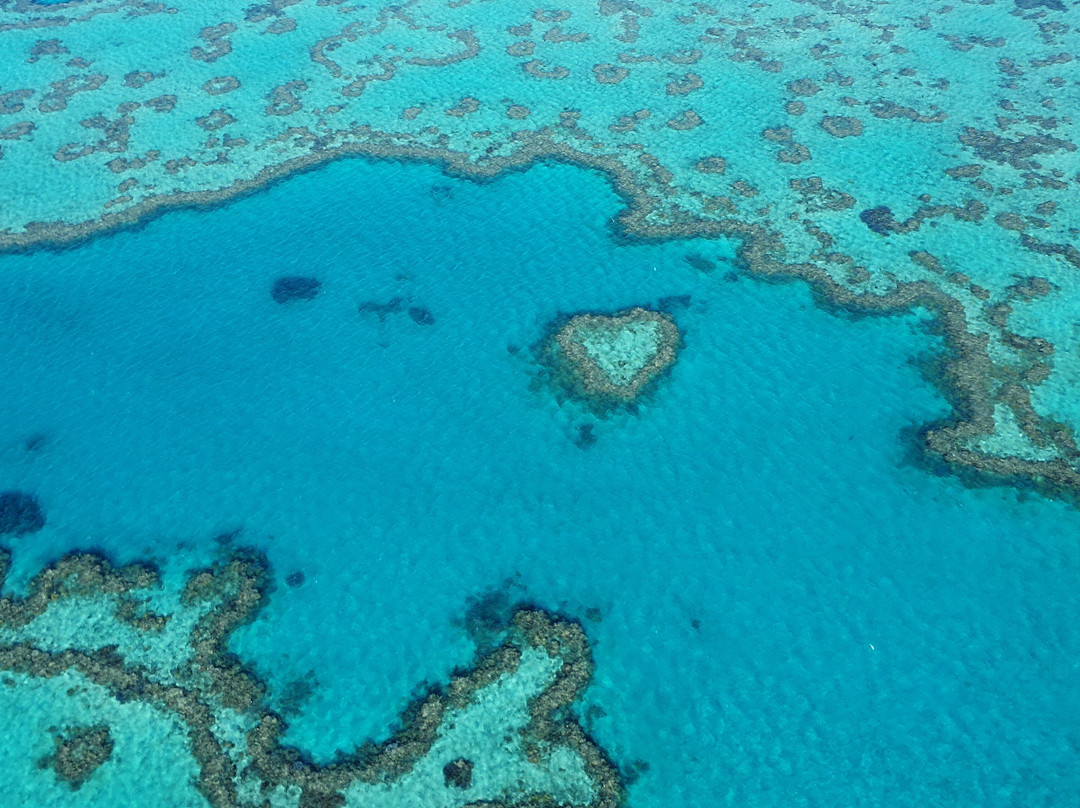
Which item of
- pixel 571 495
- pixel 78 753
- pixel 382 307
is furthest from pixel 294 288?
pixel 78 753

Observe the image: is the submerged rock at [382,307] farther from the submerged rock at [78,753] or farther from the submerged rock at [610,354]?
the submerged rock at [78,753]

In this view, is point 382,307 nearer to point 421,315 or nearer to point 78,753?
point 421,315

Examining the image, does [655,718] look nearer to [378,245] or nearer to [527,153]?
[378,245]

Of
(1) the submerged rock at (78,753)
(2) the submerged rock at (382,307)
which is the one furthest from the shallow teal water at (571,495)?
(1) the submerged rock at (78,753)

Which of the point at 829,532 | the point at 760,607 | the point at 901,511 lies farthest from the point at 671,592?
the point at 901,511

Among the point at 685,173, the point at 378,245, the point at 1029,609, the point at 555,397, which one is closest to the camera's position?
the point at 1029,609
